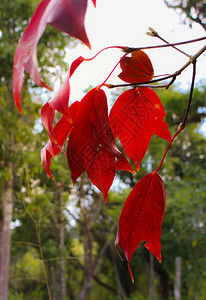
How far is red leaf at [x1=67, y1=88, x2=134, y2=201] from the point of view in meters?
0.20

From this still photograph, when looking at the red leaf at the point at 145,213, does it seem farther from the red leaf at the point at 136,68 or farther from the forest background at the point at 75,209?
the forest background at the point at 75,209

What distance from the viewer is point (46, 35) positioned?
98.3 inches

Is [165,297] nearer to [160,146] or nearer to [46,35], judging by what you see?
[160,146]

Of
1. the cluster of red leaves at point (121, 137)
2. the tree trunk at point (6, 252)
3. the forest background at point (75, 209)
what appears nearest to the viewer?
the cluster of red leaves at point (121, 137)

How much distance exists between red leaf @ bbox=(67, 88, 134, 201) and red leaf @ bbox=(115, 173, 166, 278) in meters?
0.02

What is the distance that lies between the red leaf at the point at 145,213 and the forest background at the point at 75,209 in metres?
0.45

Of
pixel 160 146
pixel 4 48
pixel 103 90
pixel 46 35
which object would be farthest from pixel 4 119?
pixel 103 90

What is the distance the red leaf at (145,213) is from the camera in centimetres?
22

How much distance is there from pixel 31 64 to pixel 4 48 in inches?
92.6

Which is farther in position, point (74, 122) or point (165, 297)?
point (165, 297)

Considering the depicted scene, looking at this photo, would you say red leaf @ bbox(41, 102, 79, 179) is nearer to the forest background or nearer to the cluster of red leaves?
the cluster of red leaves

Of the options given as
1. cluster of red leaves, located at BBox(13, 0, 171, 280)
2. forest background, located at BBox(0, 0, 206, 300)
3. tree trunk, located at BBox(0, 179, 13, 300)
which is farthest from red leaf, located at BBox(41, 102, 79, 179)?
tree trunk, located at BBox(0, 179, 13, 300)

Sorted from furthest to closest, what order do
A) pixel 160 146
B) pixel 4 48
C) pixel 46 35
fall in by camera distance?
pixel 160 146 → pixel 46 35 → pixel 4 48

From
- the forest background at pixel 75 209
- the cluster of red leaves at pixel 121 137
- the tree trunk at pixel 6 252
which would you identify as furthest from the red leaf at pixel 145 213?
the tree trunk at pixel 6 252
